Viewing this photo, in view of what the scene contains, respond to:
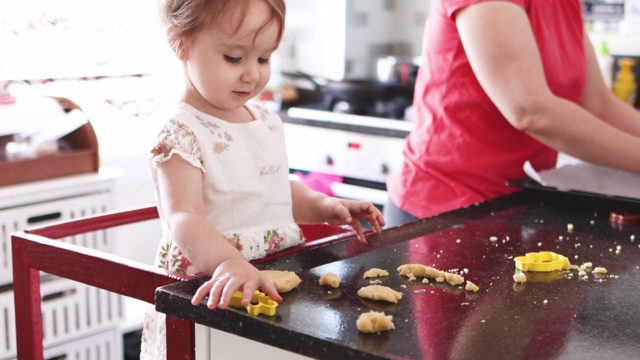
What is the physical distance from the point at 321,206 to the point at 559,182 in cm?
48

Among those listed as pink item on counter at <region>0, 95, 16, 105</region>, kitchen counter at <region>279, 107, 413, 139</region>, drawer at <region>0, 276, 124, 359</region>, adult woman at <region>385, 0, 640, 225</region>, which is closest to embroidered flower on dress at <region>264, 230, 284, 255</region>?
adult woman at <region>385, 0, 640, 225</region>

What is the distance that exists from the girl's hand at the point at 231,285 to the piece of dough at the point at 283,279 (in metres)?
0.02

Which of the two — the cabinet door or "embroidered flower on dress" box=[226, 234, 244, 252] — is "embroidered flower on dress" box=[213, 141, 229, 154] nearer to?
"embroidered flower on dress" box=[226, 234, 244, 252]

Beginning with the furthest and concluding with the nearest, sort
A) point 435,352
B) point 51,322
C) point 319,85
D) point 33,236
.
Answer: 1. point 319,85
2. point 51,322
3. point 33,236
4. point 435,352

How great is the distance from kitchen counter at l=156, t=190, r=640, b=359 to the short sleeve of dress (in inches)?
7.1

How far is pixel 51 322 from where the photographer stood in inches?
91.4

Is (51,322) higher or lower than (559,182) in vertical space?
lower

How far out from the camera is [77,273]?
122cm

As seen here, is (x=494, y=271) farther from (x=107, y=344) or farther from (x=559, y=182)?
(x=107, y=344)

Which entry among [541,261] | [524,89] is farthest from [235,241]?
[524,89]

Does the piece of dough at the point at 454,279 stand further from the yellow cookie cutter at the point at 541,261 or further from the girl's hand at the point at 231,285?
the girl's hand at the point at 231,285

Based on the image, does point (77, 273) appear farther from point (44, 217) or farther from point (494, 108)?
point (44, 217)

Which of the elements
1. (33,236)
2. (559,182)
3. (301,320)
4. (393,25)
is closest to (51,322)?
(33,236)

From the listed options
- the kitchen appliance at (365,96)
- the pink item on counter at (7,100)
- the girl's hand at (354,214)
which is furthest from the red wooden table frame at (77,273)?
the kitchen appliance at (365,96)
